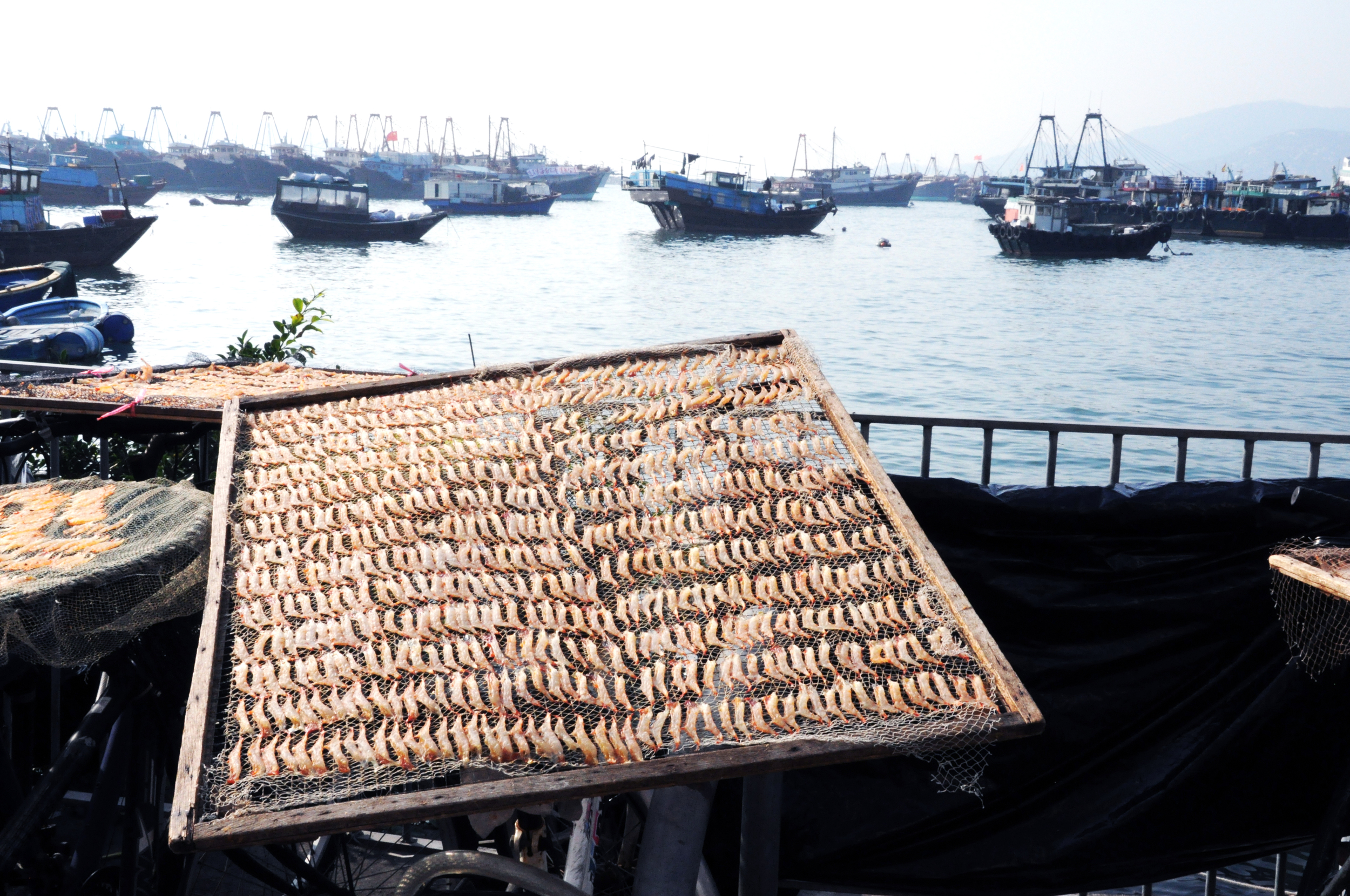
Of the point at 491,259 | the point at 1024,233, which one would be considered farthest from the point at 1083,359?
the point at 491,259

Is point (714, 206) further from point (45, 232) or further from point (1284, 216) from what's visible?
point (45, 232)

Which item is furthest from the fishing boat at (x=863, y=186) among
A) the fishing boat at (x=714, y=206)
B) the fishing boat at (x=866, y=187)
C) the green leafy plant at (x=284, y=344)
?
the green leafy plant at (x=284, y=344)

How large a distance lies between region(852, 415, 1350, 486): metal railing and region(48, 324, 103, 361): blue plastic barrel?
21039mm

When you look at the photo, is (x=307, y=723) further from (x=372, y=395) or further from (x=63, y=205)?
(x=63, y=205)

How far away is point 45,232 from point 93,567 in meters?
47.0

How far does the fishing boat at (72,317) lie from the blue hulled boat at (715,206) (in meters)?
49.3

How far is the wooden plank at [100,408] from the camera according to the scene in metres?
3.92

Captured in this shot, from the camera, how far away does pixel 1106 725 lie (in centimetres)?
385

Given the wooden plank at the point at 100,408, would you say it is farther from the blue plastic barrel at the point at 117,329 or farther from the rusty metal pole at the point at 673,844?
the blue plastic barrel at the point at 117,329

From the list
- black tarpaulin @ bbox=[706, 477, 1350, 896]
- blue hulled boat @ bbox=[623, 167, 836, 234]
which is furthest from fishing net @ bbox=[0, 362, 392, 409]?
blue hulled boat @ bbox=[623, 167, 836, 234]

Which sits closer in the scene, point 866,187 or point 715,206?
point 715,206

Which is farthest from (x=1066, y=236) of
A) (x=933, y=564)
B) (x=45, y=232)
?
(x=933, y=564)

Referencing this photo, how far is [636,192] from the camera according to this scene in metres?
76.4

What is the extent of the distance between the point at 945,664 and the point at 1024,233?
66.3 meters
